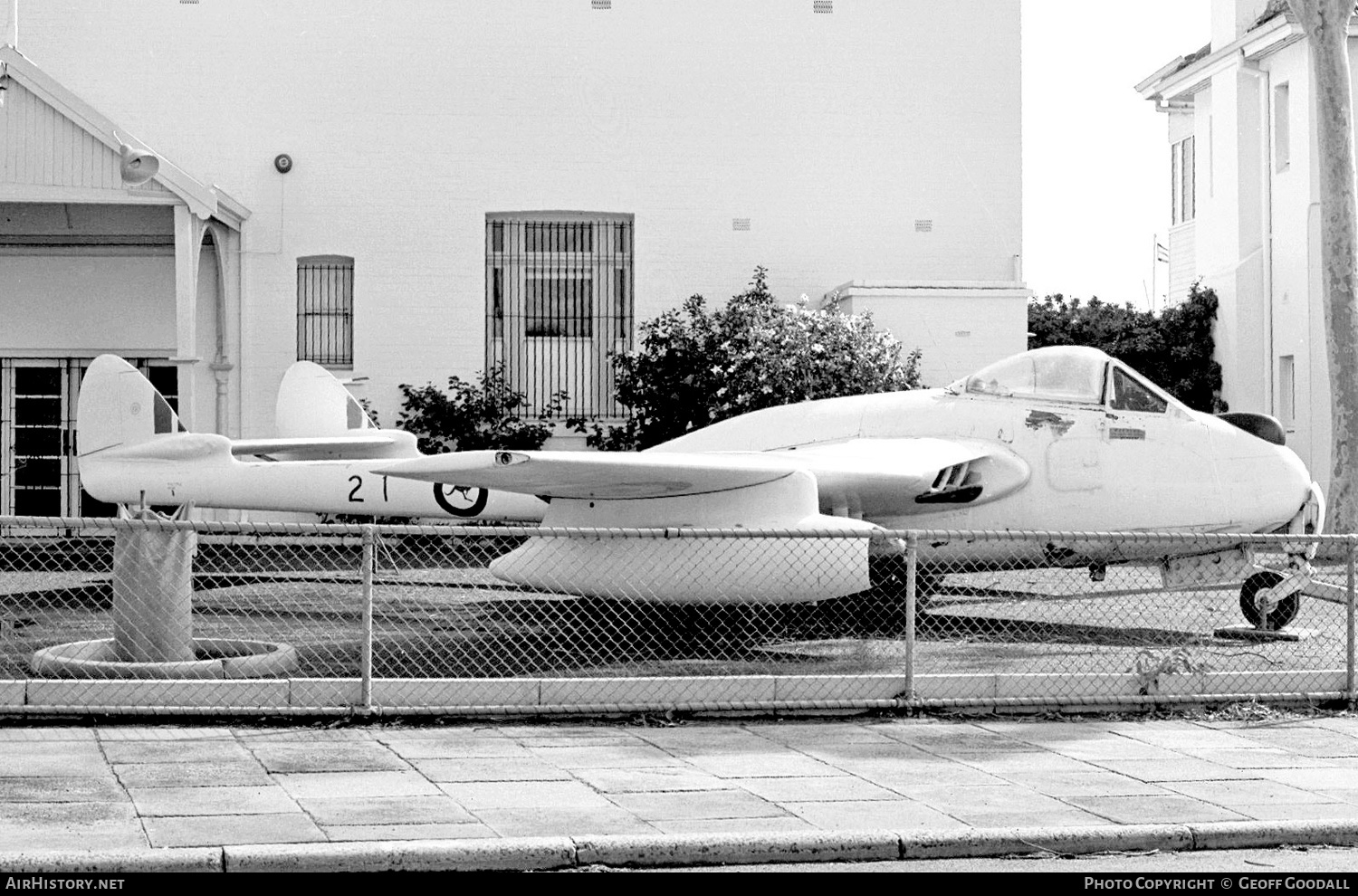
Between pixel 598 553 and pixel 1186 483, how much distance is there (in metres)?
5.06

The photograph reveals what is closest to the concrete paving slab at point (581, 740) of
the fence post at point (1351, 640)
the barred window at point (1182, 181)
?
the fence post at point (1351, 640)

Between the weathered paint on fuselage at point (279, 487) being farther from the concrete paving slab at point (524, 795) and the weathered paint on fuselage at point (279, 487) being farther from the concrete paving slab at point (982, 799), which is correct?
the concrete paving slab at point (982, 799)

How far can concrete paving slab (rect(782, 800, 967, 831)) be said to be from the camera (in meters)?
6.53

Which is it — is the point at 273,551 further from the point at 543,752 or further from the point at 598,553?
the point at 543,752

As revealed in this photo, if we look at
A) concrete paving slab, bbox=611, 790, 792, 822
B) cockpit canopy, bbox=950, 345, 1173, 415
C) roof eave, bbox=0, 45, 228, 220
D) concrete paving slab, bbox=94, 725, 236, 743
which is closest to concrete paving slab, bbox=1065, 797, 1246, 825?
concrete paving slab, bbox=611, 790, 792, 822

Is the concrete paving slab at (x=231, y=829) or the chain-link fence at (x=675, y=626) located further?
the chain-link fence at (x=675, y=626)

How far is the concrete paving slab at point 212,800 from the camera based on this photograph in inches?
260

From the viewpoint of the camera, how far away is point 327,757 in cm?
792

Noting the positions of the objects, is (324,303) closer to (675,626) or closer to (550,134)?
(550,134)

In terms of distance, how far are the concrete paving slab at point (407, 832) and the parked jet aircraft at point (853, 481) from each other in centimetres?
470

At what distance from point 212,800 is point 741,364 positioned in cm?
1458

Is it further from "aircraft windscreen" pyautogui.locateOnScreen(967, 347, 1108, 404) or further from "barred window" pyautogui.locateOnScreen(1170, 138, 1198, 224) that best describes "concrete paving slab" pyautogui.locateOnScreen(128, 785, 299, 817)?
"barred window" pyautogui.locateOnScreen(1170, 138, 1198, 224)

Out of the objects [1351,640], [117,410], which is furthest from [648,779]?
[117,410]

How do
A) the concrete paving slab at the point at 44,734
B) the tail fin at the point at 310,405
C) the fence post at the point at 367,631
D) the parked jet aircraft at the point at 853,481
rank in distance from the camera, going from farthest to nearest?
the tail fin at the point at 310,405, the parked jet aircraft at the point at 853,481, the fence post at the point at 367,631, the concrete paving slab at the point at 44,734
